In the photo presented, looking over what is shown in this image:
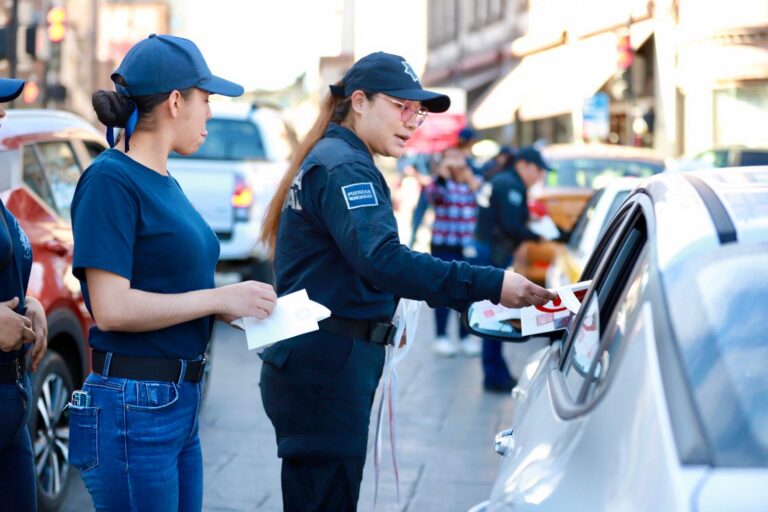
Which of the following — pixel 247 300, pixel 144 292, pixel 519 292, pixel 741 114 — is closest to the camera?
pixel 144 292

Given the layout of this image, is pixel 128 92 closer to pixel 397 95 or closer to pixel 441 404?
pixel 397 95

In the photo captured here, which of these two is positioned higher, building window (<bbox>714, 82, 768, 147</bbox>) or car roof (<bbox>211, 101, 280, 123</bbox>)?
building window (<bbox>714, 82, 768, 147</bbox>)

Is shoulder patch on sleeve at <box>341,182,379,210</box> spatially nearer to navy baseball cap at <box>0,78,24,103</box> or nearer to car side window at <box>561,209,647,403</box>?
car side window at <box>561,209,647,403</box>

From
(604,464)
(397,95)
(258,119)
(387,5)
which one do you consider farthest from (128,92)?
(387,5)

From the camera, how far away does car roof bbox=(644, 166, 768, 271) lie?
7.76 ft

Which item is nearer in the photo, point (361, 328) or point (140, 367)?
point (140, 367)

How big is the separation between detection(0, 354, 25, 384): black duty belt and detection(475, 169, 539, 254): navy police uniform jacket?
6852mm

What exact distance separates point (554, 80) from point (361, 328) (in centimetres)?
3303

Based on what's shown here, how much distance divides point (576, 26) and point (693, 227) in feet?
114

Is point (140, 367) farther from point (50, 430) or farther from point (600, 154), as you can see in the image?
point (600, 154)

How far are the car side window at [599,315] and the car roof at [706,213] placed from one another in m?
0.21

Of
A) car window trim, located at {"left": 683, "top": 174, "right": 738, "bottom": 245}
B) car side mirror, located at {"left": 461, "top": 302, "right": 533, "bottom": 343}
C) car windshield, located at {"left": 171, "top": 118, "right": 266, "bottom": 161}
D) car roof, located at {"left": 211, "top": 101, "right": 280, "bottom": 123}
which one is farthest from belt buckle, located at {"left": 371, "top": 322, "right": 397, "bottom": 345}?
car roof, located at {"left": 211, "top": 101, "right": 280, "bottom": 123}

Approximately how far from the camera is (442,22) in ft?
200

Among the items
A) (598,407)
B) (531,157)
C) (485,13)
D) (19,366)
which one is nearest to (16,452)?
(19,366)
